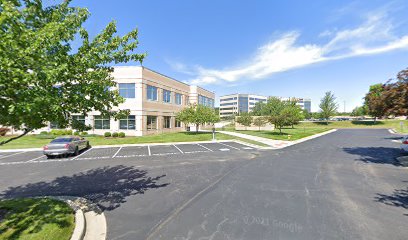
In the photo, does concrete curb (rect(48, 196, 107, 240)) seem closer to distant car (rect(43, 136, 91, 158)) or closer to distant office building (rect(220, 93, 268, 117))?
distant car (rect(43, 136, 91, 158))

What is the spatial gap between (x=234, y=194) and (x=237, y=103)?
426ft

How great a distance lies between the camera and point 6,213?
17.6ft

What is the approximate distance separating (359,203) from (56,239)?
8.49m

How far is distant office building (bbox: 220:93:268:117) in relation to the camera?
134 m

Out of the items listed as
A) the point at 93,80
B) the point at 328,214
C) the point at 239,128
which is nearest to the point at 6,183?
the point at 93,80

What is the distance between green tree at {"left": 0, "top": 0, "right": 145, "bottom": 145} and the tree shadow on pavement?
914cm

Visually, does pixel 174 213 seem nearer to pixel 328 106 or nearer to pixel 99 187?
pixel 99 187

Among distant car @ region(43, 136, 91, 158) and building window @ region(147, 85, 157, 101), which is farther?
building window @ region(147, 85, 157, 101)

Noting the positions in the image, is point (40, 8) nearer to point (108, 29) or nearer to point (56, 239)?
point (108, 29)

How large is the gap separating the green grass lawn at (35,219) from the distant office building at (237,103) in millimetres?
127843

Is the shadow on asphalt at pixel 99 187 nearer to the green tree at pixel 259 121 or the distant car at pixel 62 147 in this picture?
the distant car at pixel 62 147

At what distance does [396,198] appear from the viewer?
257 inches

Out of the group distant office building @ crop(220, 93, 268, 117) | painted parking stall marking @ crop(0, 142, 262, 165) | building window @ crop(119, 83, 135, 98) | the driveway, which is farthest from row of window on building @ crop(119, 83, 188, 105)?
distant office building @ crop(220, 93, 268, 117)

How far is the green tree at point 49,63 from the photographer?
11.5 ft
